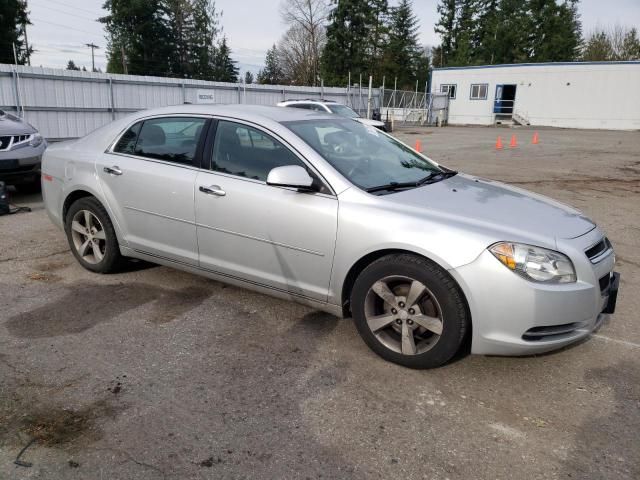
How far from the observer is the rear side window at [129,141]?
14.7 feet

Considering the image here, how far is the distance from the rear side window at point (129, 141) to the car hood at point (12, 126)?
416cm

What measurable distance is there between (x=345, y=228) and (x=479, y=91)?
140ft

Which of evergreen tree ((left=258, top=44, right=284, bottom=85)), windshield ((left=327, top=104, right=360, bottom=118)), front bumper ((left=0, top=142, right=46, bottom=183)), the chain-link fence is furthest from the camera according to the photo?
evergreen tree ((left=258, top=44, right=284, bottom=85))

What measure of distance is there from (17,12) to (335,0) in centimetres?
3242

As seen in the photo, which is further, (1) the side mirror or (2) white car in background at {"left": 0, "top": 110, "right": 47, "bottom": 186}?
(2) white car in background at {"left": 0, "top": 110, "right": 47, "bottom": 186}

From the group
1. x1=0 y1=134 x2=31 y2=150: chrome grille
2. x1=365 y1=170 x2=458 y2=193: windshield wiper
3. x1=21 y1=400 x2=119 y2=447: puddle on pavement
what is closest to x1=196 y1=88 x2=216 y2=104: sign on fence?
x1=0 y1=134 x2=31 y2=150: chrome grille

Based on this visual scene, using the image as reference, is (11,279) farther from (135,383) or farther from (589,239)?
(589,239)

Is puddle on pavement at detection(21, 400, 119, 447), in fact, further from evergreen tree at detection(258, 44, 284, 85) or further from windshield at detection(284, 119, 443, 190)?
evergreen tree at detection(258, 44, 284, 85)

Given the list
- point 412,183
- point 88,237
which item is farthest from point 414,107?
point 412,183

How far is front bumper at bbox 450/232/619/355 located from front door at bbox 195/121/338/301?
0.94m

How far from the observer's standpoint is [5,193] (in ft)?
23.1

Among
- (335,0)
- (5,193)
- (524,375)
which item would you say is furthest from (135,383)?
(335,0)

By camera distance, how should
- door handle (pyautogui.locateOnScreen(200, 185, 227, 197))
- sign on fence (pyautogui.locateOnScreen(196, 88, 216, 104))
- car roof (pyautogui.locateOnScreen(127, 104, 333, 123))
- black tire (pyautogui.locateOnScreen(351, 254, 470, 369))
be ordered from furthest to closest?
sign on fence (pyautogui.locateOnScreen(196, 88, 216, 104)) < car roof (pyautogui.locateOnScreen(127, 104, 333, 123)) < door handle (pyautogui.locateOnScreen(200, 185, 227, 197)) < black tire (pyautogui.locateOnScreen(351, 254, 470, 369))

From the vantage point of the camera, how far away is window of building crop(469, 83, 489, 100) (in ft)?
138
